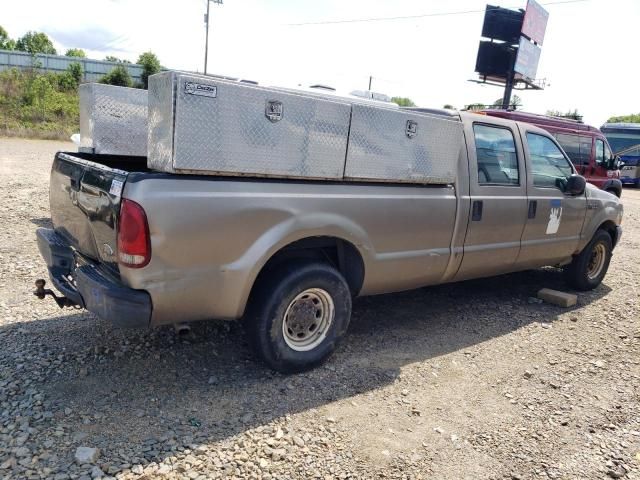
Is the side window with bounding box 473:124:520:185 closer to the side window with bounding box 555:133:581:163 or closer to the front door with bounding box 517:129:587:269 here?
the front door with bounding box 517:129:587:269

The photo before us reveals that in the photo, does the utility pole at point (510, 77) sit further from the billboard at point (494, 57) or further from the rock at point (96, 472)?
the rock at point (96, 472)

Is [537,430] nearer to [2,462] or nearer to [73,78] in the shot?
[2,462]

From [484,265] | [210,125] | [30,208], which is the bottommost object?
[30,208]

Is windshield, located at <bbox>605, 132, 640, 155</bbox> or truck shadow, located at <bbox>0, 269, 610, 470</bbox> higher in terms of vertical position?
windshield, located at <bbox>605, 132, 640, 155</bbox>

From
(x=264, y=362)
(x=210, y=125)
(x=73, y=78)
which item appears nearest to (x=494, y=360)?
(x=264, y=362)

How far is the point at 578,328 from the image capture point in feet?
16.3

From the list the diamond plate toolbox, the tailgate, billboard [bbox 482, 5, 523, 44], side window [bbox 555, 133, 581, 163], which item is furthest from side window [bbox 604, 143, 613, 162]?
billboard [bbox 482, 5, 523, 44]

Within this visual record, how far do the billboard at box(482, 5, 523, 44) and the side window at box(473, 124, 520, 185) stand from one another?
34.3 metres

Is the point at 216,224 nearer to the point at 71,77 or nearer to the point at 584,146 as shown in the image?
the point at 584,146

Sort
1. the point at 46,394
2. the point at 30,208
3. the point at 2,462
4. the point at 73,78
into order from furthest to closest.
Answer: the point at 73,78 < the point at 30,208 < the point at 46,394 < the point at 2,462

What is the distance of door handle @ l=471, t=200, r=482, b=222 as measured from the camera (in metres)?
4.37

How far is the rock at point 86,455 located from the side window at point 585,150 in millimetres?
13154

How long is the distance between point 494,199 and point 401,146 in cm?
127

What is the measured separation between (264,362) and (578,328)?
10.7ft
